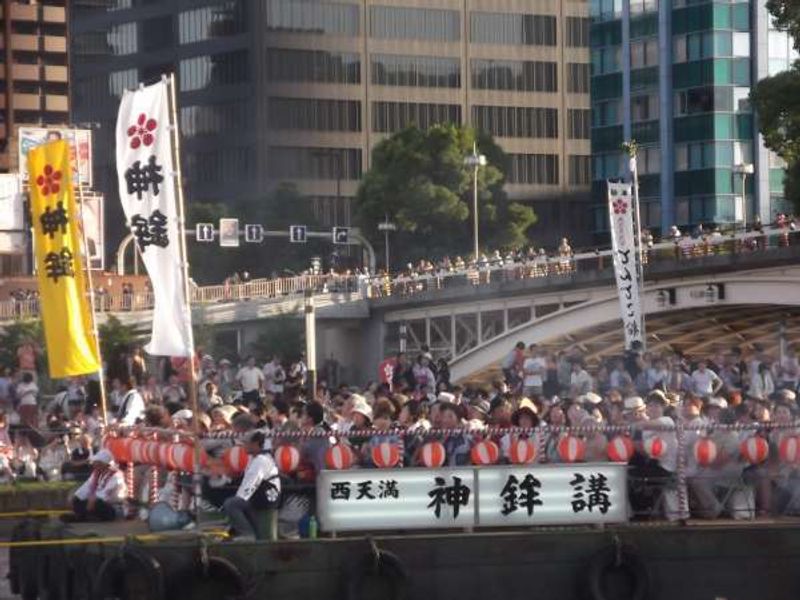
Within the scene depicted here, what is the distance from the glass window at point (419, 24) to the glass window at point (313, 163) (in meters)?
6.36

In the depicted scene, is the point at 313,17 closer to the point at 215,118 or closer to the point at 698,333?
the point at 215,118

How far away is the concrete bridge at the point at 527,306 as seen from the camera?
56906 mm

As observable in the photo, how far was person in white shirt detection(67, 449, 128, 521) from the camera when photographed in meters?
24.3

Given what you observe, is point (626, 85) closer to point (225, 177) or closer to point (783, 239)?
point (225, 177)

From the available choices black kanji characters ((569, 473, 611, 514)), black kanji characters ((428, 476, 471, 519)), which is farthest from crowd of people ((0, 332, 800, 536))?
black kanji characters ((428, 476, 471, 519))

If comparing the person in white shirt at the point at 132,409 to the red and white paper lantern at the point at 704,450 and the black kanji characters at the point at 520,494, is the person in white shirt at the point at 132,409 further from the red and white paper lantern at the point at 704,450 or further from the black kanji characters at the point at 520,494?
the red and white paper lantern at the point at 704,450

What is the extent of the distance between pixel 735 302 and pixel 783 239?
2.29 metres

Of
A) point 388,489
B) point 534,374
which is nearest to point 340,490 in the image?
point 388,489

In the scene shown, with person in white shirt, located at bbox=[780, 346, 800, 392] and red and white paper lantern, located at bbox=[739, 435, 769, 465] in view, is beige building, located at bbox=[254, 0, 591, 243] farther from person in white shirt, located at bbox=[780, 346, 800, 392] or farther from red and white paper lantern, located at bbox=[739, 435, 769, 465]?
red and white paper lantern, located at bbox=[739, 435, 769, 465]

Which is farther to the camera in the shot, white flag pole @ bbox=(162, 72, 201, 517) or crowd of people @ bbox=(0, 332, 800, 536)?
crowd of people @ bbox=(0, 332, 800, 536)

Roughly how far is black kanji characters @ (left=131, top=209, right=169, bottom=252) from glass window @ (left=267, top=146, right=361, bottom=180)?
3355 inches

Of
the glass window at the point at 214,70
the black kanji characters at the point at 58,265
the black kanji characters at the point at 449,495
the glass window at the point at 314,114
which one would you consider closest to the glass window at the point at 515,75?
the glass window at the point at 314,114

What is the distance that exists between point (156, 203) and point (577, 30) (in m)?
98.9

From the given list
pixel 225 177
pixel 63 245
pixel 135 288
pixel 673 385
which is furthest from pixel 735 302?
pixel 225 177
